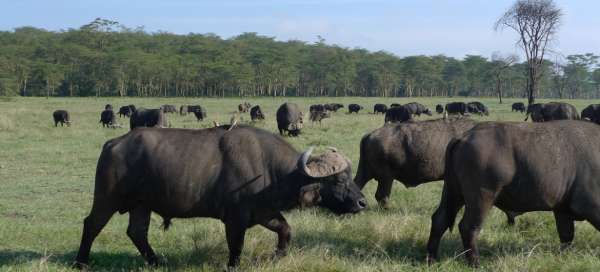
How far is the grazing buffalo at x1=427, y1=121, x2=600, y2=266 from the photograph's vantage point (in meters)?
5.91

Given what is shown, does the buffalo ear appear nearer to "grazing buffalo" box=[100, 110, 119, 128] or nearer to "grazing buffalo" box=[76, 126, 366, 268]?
"grazing buffalo" box=[76, 126, 366, 268]

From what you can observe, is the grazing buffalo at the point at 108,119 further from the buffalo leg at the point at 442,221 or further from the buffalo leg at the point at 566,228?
the buffalo leg at the point at 566,228

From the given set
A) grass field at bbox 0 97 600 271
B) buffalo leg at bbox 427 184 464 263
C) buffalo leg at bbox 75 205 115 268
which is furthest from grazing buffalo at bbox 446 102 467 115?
buffalo leg at bbox 75 205 115 268

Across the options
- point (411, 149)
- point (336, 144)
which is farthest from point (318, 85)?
point (411, 149)

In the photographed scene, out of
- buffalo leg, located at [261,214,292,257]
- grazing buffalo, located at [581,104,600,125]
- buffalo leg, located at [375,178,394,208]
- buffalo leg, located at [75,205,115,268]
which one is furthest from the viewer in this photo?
grazing buffalo, located at [581,104,600,125]

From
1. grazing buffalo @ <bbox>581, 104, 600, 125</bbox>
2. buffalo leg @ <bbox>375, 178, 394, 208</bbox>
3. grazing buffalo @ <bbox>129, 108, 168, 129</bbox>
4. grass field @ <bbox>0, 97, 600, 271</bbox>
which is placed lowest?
grass field @ <bbox>0, 97, 600, 271</bbox>

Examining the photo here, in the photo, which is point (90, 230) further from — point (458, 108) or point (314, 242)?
point (458, 108)

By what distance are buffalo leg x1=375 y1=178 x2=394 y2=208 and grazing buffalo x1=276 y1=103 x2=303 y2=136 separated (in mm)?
13253

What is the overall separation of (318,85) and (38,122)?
72488 millimetres

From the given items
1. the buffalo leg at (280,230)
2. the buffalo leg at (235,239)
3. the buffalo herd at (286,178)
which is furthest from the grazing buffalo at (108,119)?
the buffalo leg at (235,239)

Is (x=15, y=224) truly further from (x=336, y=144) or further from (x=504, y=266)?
(x=336, y=144)

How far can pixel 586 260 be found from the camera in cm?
574

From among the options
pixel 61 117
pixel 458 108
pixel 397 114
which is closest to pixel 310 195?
pixel 61 117

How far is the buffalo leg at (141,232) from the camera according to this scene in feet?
20.4
